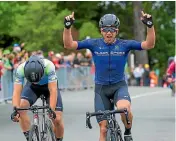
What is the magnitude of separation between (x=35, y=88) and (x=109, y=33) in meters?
1.48

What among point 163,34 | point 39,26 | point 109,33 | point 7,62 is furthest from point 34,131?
point 163,34

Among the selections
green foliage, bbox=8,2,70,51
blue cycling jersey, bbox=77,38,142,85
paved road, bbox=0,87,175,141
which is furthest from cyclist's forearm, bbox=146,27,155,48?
green foliage, bbox=8,2,70,51

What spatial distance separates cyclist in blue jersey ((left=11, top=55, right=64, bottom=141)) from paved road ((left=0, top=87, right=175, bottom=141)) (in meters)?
2.97

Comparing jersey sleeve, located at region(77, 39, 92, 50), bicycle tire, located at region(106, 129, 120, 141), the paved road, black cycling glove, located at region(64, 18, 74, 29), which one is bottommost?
the paved road

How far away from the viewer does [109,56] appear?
32.0ft

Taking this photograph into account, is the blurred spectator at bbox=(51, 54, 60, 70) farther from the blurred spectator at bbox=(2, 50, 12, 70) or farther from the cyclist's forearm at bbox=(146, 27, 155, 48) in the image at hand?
the cyclist's forearm at bbox=(146, 27, 155, 48)

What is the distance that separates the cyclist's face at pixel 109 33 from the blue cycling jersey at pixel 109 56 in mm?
93

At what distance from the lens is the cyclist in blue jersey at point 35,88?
9430 mm

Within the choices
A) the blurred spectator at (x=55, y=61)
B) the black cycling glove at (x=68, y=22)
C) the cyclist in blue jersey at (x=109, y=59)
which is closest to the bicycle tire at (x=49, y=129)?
the cyclist in blue jersey at (x=109, y=59)

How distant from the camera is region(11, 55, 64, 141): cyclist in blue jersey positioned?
30.9ft

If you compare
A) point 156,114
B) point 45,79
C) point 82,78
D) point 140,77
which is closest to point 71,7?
point 140,77

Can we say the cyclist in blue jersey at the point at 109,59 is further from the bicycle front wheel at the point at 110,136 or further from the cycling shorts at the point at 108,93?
the bicycle front wheel at the point at 110,136

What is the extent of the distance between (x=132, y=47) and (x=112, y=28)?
1.41 ft

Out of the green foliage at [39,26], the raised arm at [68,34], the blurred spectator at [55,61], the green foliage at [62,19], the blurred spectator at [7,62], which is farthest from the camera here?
the green foliage at [39,26]
